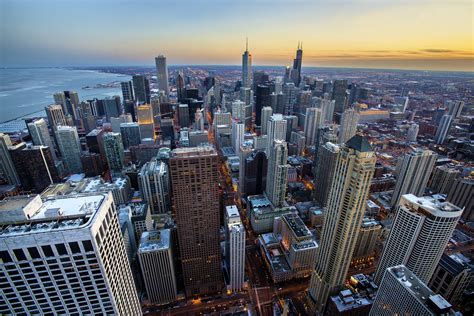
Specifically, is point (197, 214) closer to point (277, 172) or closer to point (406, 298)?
point (277, 172)

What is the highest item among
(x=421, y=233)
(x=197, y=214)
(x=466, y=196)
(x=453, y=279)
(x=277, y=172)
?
(x=197, y=214)

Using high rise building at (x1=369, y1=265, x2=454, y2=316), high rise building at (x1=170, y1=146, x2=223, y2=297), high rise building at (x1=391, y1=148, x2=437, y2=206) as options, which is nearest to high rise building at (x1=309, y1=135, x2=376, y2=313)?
high rise building at (x1=369, y1=265, x2=454, y2=316)

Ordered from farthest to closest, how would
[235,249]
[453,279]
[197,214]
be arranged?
1. [235,249]
2. [453,279]
3. [197,214]

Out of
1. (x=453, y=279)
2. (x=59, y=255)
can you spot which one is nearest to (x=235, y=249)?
(x=59, y=255)

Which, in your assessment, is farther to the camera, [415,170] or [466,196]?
[466,196]

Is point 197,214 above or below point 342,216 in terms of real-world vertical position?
below

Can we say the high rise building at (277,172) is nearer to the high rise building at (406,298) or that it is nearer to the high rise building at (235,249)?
the high rise building at (235,249)

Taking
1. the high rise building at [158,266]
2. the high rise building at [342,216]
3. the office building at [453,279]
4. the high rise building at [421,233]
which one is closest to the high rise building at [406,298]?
the high rise building at [342,216]
